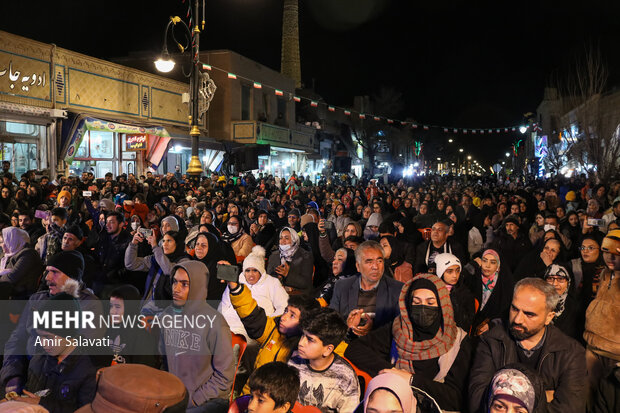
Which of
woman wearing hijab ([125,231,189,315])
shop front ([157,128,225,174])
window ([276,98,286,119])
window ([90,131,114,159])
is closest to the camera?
woman wearing hijab ([125,231,189,315])

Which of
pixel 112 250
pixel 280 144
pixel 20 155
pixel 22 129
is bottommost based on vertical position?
pixel 112 250

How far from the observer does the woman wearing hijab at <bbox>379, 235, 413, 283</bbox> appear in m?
6.77

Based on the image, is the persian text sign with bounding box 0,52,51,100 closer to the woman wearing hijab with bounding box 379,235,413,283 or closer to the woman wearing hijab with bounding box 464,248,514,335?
the woman wearing hijab with bounding box 379,235,413,283

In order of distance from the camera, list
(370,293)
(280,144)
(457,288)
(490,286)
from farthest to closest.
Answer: (280,144) < (490,286) < (457,288) < (370,293)

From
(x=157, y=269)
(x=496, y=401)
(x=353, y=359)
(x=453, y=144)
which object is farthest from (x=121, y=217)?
(x=453, y=144)

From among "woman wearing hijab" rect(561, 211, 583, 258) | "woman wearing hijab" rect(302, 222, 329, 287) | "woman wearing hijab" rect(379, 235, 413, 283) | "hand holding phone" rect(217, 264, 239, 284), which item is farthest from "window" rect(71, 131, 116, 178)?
"hand holding phone" rect(217, 264, 239, 284)

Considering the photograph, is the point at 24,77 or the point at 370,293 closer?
the point at 370,293

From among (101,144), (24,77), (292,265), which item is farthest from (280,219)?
(101,144)

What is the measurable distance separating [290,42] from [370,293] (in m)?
59.0

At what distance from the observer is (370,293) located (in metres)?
4.72

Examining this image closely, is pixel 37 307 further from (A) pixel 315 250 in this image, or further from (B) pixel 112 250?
(A) pixel 315 250

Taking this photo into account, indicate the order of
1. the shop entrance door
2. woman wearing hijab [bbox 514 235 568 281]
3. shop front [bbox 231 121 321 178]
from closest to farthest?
woman wearing hijab [bbox 514 235 568 281], the shop entrance door, shop front [bbox 231 121 321 178]

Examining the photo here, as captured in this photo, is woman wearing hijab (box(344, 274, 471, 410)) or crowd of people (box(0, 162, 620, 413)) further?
woman wearing hijab (box(344, 274, 471, 410))

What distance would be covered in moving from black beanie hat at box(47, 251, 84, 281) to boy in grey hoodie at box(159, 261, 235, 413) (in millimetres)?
1294
